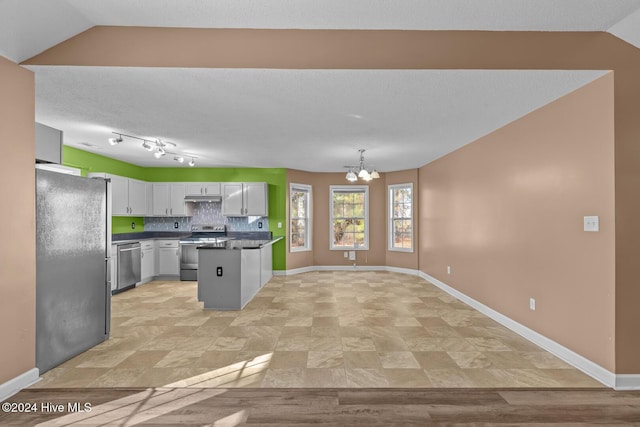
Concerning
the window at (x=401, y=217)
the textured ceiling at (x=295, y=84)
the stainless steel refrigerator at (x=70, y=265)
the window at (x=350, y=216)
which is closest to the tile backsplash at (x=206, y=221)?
the window at (x=350, y=216)

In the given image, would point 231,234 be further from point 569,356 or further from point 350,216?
point 569,356

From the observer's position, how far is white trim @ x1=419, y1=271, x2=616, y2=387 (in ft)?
8.69

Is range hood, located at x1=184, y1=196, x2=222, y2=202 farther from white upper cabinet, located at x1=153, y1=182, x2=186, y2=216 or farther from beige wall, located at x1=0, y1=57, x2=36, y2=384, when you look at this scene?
beige wall, located at x1=0, y1=57, x2=36, y2=384

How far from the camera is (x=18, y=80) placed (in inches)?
102

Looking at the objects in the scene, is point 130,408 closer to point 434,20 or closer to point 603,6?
point 434,20

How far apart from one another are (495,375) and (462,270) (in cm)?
267

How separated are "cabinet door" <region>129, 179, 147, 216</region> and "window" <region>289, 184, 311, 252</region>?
3.28 metres

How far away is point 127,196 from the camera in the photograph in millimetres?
6363

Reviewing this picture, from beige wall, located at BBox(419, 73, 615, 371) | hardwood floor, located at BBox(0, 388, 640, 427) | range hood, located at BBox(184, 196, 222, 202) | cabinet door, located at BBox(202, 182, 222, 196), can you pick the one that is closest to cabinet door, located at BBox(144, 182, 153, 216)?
→ range hood, located at BBox(184, 196, 222, 202)

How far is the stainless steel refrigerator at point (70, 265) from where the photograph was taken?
9.27 feet

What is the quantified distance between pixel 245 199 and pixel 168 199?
1.75 metres

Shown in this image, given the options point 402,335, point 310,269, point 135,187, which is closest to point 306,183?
point 310,269

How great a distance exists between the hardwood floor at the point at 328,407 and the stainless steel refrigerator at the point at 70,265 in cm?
56

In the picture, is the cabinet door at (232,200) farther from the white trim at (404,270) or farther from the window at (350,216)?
the white trim at (404,270)
